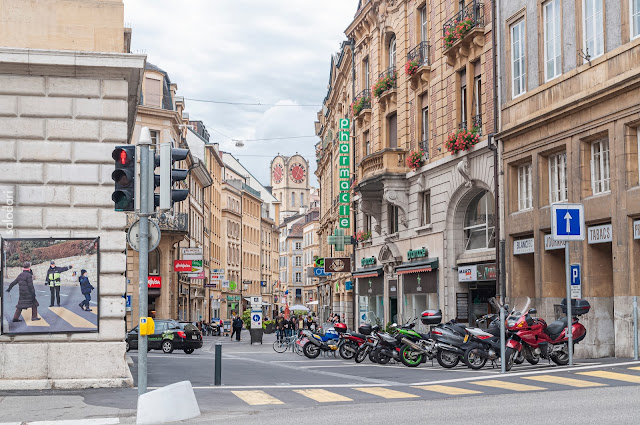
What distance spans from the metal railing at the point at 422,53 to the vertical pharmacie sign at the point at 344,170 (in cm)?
1048

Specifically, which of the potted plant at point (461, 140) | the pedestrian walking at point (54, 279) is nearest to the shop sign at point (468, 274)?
the potted plant at point (461, 140)

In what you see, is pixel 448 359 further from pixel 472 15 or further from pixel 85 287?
pixel 472 15

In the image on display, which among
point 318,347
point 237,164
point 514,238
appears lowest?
point 318,347

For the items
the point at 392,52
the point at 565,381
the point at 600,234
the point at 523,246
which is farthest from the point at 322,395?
the point at 392,52

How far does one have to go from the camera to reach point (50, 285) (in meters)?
16.6

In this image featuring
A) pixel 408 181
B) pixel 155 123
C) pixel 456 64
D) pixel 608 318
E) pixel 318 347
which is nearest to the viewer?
pixel 608 318

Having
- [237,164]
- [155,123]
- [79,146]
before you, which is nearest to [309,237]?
[237,164]

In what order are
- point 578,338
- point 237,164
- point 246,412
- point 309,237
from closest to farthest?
point 246,412 → point 578,338 → point 237,164 → point 309,237

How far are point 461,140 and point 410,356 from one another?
33.9 ft

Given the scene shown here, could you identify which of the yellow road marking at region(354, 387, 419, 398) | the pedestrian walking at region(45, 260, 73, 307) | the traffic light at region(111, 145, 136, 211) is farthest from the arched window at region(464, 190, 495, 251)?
the traffic light at region(111, 145, 136, 211)

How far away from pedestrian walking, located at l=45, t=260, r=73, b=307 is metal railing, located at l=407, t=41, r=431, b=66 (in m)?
20.8

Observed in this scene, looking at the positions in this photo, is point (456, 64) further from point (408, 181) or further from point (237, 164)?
point (237, 164)

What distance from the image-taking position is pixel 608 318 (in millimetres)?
22562

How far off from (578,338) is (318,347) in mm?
11235
